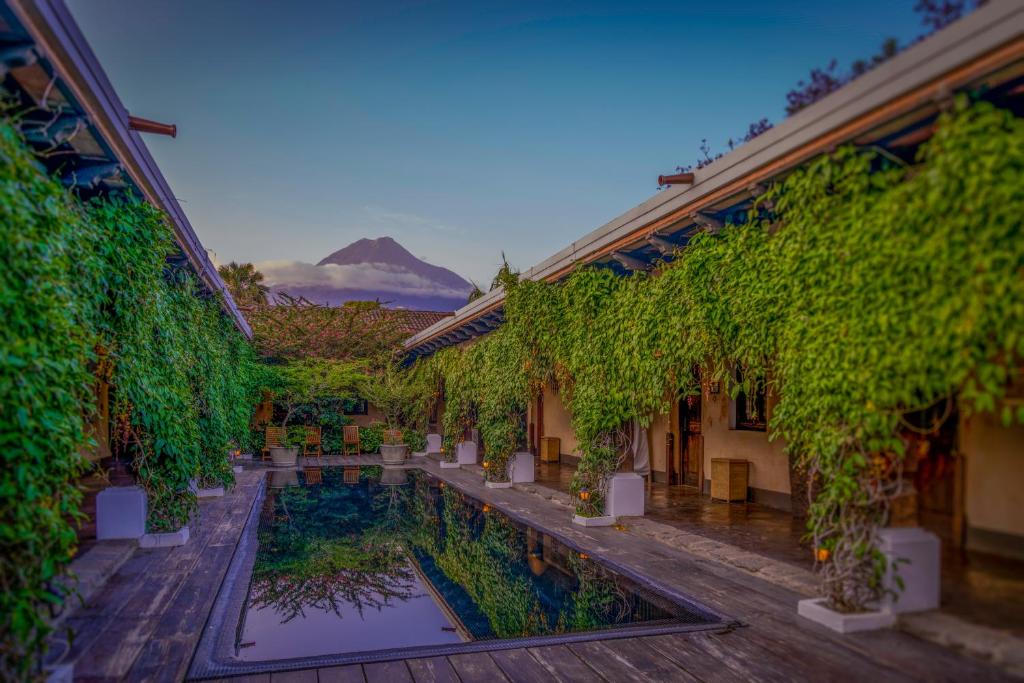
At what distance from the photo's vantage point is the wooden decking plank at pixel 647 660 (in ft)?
12.5

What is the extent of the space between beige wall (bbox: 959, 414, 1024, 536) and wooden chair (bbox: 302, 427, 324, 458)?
17.8 metres

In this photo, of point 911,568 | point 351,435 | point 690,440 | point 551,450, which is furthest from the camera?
point 351,435

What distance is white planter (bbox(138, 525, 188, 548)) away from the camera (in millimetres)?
7121

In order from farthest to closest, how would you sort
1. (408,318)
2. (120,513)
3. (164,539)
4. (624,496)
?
(408,318), (624,496), (164,539), (120,513)

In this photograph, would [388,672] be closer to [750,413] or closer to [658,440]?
[750,413]

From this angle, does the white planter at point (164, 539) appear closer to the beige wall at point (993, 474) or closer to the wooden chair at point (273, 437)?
the beige wall at point (993, 474)

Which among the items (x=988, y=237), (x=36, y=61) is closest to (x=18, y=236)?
(x=36, y=61)

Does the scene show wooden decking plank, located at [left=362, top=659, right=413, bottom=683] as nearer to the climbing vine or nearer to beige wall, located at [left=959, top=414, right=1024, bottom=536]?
the climbing vine

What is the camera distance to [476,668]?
3918 mm

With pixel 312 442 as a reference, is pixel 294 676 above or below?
above

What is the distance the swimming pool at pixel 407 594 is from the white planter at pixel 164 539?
64 centimetres

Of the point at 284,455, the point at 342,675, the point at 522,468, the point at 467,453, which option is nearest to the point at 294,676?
the point at 342,675

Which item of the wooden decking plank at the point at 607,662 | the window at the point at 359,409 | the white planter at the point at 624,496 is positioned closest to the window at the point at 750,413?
the white planter at the point at 624,496

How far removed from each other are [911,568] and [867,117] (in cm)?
287
